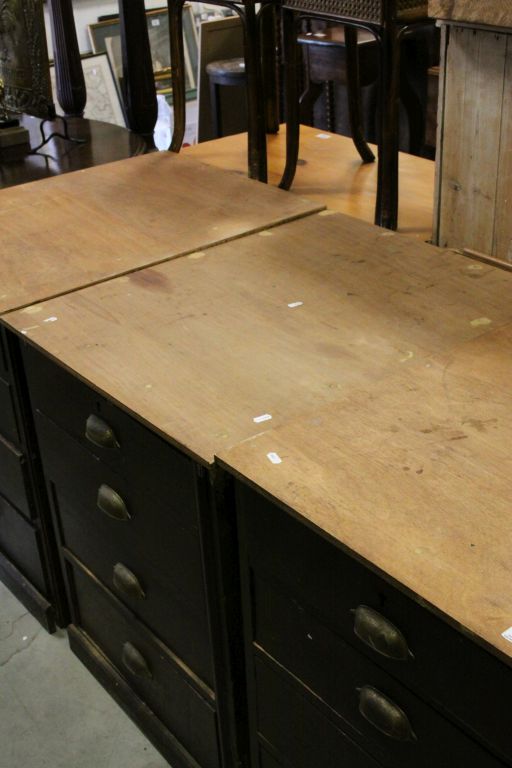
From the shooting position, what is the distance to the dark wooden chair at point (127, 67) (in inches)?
98.7

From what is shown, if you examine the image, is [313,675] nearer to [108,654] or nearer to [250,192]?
[108,654]

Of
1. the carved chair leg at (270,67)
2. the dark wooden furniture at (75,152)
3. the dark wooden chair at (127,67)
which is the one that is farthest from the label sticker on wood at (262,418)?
the dark wooden chair at (127,67)

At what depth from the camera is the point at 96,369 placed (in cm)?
130

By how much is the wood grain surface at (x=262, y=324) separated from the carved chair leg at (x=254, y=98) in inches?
19.3

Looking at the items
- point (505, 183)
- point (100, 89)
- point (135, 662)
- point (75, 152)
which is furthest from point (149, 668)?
point (100, 89)

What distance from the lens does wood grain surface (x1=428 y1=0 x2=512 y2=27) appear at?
1.39m

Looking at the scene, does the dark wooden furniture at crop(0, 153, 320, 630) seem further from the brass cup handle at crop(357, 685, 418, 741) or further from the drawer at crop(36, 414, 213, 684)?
the brass cup handle at crop(357, 685, 418, 741)

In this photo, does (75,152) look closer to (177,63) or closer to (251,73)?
(177,63)

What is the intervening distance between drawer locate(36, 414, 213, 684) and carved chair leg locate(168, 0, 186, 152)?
106cm

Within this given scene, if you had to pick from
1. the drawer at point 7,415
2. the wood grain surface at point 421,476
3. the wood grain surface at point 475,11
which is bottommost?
the drawer at point 7,415

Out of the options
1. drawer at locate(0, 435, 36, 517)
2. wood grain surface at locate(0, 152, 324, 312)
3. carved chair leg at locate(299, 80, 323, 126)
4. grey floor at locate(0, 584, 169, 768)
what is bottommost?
grey floor at locate(0, 584, 169, 768)

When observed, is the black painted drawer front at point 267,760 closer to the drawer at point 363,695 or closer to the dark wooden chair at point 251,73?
the drawer at point 363,695

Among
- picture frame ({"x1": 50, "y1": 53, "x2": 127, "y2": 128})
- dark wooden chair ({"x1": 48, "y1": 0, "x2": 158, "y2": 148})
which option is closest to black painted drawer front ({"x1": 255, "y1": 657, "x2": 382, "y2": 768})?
dark wooden chair ({"x1": 48, "y1": 0, "x2": 158, "y2": 148})

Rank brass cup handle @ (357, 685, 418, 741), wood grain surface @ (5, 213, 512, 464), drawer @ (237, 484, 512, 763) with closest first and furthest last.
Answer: drawer @ (237, 484, 512, 763) < brass cup handle @ (357, 685, 418, 741) < wood grain surface @ (5, 213, 512, 464)
